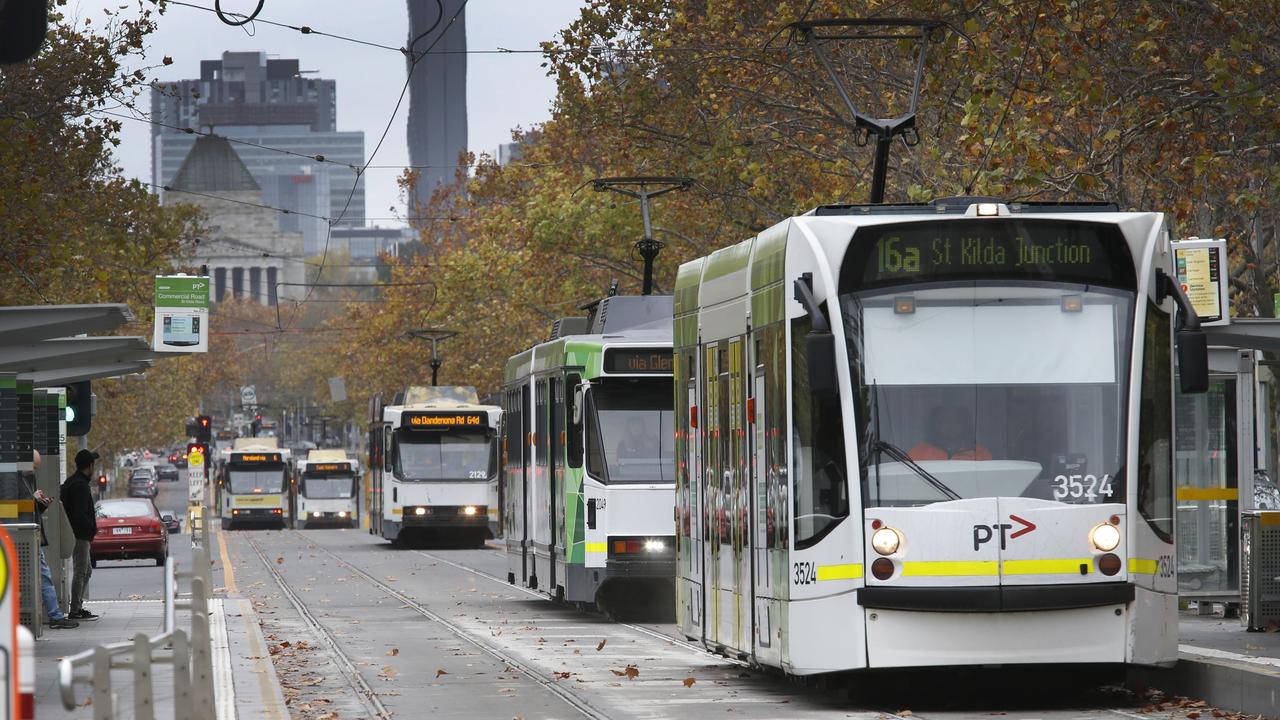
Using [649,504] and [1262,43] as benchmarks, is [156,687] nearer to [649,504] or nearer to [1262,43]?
[1262,43]

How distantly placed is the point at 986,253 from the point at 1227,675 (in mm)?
2907

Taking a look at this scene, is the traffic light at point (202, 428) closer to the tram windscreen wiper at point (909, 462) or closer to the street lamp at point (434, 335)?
the street lamp at point (434, 335)

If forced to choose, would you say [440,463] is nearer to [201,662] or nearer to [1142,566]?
[1142,566]

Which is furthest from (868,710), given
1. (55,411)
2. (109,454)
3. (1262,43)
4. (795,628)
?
(109,454)

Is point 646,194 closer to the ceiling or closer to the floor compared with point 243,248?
closer to the floor

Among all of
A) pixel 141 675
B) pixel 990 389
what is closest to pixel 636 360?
pixel 990 389

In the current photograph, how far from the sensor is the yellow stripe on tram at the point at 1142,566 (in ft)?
41.8

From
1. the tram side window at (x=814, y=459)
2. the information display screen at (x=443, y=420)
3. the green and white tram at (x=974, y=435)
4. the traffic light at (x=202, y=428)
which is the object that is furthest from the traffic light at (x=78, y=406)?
the traffic light at (x=202, y=428)

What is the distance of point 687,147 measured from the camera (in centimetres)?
3409

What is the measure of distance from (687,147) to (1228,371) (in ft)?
53.1

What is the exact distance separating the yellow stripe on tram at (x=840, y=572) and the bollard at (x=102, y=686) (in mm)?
5943

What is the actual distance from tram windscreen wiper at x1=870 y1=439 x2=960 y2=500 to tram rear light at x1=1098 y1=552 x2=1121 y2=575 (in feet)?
2.92

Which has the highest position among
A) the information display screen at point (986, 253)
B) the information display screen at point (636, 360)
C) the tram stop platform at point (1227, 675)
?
the information display screen at point (986, 253)

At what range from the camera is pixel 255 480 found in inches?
2921
